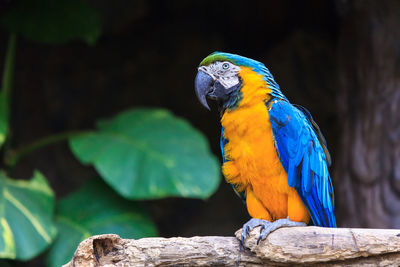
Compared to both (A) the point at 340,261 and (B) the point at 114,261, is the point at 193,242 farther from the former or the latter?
(A) the point at 340,261

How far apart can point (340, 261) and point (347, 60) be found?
1754mm

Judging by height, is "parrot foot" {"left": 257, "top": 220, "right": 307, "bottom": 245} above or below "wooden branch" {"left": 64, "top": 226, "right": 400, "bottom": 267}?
above

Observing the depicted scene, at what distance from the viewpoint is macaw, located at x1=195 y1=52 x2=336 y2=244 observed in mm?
1559

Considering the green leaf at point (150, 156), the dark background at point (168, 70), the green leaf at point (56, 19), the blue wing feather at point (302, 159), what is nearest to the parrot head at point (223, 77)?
the blue wing feather at point (302, 159)

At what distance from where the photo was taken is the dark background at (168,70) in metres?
3.49

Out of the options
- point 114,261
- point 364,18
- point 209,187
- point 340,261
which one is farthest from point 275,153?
point 364,18

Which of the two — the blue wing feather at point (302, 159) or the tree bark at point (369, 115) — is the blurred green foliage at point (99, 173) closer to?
the tree bark at point (369, 115)

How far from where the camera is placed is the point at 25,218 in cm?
240

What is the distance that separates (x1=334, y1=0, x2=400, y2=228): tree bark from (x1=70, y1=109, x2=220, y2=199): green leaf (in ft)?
2.65

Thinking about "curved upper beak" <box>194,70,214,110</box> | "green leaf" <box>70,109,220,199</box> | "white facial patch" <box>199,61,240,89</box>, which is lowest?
"green leaf" <box>70,109,220,199</box>

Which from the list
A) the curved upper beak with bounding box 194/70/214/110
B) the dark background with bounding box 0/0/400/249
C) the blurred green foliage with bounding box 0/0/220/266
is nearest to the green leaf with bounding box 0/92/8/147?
the blurred green foliage with bounding box 0/0/220/266

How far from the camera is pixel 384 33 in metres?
2.61

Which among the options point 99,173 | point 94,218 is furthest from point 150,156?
point 94,218

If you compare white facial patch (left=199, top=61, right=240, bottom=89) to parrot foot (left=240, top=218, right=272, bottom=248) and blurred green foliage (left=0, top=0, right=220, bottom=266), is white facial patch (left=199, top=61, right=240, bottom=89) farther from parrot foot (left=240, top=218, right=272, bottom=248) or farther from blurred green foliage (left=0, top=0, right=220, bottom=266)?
blurred green foliage (left=0, top=0, right=220, bottom=266)
